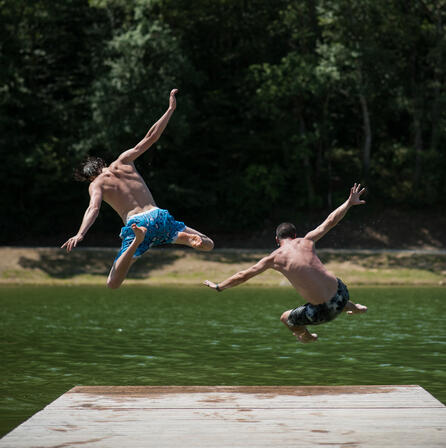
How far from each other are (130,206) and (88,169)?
0.72 m

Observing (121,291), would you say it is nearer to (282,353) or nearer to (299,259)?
(282,353)

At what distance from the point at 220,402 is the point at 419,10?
44085mm

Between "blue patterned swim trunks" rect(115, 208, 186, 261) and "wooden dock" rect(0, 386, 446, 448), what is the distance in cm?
194

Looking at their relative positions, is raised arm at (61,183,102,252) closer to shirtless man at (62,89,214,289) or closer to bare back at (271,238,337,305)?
shirtless man at (62,89,214,289)

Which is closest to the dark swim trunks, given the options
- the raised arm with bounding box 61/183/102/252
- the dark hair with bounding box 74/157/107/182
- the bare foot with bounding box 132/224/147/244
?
the bare foot with bounding box 132/224/147/244

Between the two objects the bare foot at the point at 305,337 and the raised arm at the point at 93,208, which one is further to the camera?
the bare foot at the point at 305,337

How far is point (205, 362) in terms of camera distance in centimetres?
1689

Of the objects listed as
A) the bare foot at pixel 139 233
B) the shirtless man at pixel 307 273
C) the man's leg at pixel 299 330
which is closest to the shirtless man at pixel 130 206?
the bare foot at pixel 139 233

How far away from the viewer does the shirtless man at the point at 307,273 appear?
985cm

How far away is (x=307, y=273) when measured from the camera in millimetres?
9906

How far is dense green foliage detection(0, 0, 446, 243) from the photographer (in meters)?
46.6

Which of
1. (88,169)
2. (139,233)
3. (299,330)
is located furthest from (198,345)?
(139,233)

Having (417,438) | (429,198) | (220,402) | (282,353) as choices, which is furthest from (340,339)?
(429,198)

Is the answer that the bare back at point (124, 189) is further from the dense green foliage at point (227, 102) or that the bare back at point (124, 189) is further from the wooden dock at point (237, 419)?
the dense green foliage at point (227, 102)
